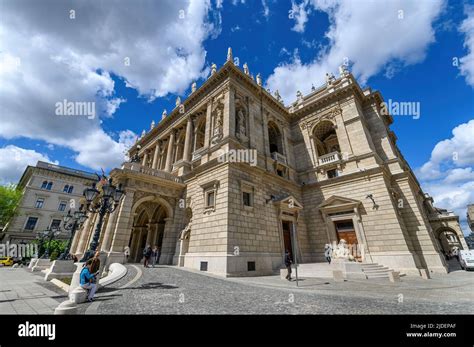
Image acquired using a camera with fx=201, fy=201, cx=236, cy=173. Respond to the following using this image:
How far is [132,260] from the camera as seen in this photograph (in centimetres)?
2141

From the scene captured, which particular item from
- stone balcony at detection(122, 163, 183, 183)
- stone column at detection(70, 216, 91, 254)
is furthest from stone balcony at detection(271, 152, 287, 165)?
stone column at detection(70, 216, 91, 254)

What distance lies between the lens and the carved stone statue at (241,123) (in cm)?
1811

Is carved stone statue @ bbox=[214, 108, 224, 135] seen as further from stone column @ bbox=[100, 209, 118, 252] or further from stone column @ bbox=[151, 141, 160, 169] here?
stone column @ bbox=[151, 141, 160, 169]

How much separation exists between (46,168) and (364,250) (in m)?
54.2

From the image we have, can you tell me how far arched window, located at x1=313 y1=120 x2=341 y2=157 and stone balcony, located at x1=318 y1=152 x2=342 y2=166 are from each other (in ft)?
8.39

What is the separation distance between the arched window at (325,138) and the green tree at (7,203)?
47775mm

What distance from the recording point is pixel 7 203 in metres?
32.6

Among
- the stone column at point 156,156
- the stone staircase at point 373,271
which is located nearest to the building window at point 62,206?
the stone column at point 156,156

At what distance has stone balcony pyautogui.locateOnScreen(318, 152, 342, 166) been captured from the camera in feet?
63.3

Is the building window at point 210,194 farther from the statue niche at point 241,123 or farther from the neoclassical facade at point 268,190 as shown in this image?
the statue niche at point 241,123

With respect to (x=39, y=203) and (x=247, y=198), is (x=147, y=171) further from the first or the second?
(x=39, y=203)
